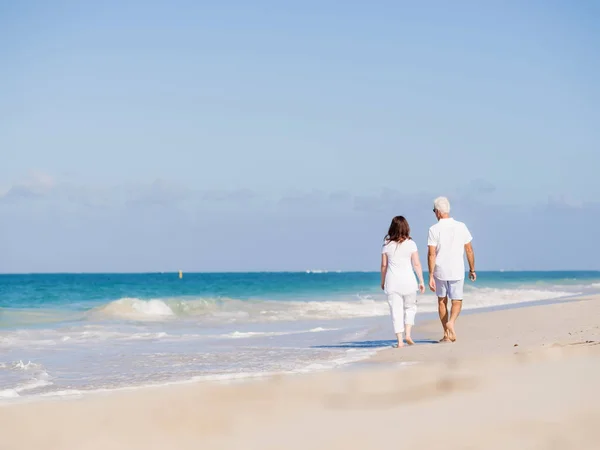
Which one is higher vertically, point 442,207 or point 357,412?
point 442,207

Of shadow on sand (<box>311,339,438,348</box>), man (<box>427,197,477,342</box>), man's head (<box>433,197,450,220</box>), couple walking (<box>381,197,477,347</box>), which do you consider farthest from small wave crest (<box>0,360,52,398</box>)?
man's head (<box>433,197,450,220</box>)

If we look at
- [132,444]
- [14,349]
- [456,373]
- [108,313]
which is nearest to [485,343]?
[456,373]

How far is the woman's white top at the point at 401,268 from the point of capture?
9266mm

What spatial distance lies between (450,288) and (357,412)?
191 inches

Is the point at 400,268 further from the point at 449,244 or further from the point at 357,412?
the point at 357,412

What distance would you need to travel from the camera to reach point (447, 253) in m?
9.27

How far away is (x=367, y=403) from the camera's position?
503cm

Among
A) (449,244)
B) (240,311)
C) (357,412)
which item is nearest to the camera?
(357,412)

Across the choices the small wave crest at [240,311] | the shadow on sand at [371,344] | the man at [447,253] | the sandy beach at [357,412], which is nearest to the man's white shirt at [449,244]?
the man at [447,253]

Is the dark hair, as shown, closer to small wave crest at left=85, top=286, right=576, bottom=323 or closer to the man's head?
the man's head

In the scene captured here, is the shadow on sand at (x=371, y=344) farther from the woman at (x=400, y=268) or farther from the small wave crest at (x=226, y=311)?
the small wave crest at (x=226, y=311)

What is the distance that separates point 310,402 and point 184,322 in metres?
13.1

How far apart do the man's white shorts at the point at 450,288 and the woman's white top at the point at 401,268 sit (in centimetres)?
33

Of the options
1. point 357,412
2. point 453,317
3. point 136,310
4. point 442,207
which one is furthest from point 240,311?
point 357,412
